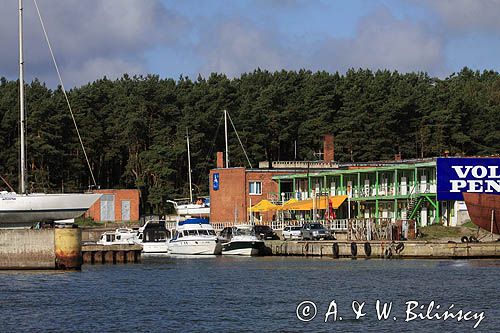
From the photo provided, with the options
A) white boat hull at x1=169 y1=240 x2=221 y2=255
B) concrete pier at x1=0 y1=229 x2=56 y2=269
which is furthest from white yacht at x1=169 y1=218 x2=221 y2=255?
Result: concrete pier at x1=0 y1=229 x2=56 y2=269

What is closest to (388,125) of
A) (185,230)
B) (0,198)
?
(185,230)

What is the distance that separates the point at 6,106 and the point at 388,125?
52449 millimetres

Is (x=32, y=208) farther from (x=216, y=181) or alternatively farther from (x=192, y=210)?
(x=192, y=210)

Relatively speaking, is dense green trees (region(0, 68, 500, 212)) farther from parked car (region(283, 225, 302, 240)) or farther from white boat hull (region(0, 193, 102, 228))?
white boat hull (region(0, 193, 102, 228))

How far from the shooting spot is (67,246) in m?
66.3

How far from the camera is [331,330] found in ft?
147

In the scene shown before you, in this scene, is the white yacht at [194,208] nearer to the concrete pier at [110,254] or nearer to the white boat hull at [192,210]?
the white boat hull at [192,210]

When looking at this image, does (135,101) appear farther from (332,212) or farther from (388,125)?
(332,212)

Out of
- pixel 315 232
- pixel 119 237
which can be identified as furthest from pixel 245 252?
pixel 119 237

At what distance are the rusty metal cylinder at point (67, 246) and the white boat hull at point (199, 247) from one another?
2664 cm

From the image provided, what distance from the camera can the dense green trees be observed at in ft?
489

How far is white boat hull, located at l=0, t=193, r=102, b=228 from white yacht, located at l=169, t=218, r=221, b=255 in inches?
927

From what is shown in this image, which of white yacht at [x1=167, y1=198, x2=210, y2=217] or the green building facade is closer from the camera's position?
the green building facade

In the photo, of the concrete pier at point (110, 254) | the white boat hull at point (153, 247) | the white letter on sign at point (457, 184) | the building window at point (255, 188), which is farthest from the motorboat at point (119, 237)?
the white letter on sign at point (457, 184)
